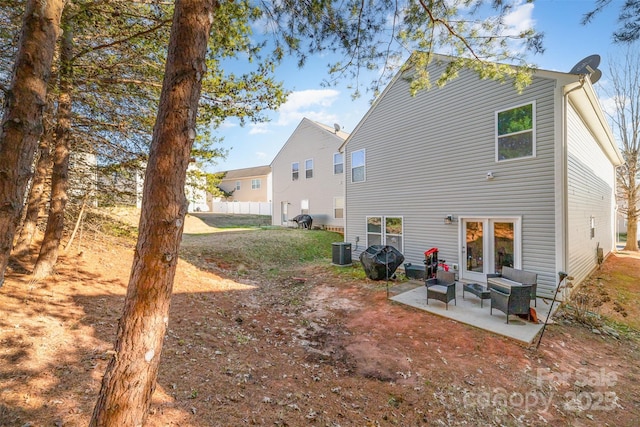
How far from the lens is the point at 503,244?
734 cm

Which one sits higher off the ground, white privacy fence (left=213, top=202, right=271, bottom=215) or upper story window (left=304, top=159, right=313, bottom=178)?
upper story window (left=304, top=159, right=313, bottom=178)

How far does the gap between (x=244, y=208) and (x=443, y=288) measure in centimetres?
2513

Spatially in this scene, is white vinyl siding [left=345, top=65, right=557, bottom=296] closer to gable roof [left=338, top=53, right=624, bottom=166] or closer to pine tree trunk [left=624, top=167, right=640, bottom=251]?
gable roof [left=338, top=53, right=624, bottom=166]

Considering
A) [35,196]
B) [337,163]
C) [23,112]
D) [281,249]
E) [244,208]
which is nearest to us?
[23,112]

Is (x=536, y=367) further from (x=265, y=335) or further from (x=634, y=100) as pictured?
(x=634, y=100)

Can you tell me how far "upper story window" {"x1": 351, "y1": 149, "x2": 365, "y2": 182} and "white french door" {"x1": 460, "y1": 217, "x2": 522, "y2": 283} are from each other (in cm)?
460

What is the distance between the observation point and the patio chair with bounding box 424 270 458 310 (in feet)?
19.9

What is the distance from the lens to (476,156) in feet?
25.8

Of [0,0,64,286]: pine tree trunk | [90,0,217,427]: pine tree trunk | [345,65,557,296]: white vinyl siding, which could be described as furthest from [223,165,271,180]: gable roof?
[90,0,217,427]: pine tree trunk

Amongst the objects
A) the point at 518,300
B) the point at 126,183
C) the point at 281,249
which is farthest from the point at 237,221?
the point at 518,300

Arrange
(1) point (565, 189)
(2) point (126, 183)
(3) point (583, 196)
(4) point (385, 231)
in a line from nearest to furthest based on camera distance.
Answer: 1. (1) point (565, 189)
2. (2) point (126, 183)
3. (3) point (583, 196)
4. (4) point (385, 231)

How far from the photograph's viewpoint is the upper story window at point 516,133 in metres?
6.91

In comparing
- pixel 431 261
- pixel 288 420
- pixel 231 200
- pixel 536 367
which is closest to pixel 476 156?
pixel 431 261

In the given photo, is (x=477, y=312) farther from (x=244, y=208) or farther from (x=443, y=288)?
(x=244, y=208)
